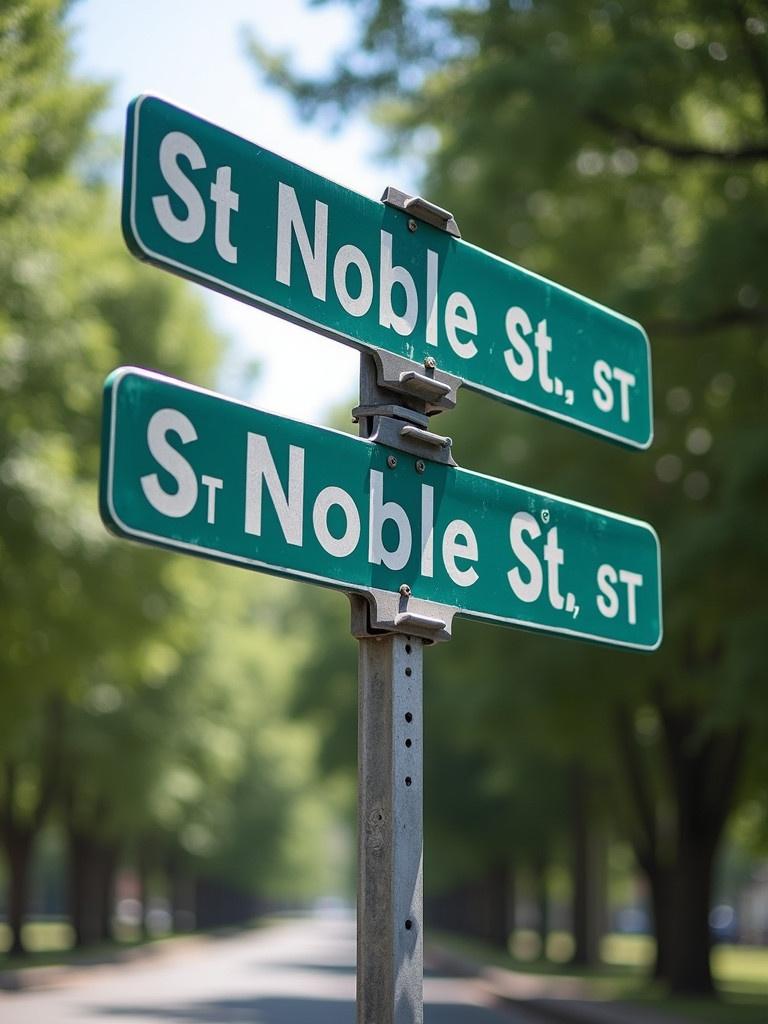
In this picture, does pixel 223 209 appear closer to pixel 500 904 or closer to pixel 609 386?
pixel 609 386

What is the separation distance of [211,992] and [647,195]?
44.6 feet

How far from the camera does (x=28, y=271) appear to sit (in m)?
15.0

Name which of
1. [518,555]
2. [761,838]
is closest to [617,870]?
[761,838]

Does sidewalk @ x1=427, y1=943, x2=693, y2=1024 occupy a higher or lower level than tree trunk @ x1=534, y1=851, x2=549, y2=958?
lower

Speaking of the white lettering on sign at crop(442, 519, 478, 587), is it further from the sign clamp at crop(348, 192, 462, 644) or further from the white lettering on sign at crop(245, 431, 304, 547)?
the white lettering on sign at crop(245, 431, 304, 547)

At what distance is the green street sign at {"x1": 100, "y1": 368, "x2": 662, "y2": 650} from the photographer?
8.76ft

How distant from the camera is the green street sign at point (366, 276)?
2879mm

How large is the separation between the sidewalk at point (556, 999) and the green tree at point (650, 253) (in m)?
2.33

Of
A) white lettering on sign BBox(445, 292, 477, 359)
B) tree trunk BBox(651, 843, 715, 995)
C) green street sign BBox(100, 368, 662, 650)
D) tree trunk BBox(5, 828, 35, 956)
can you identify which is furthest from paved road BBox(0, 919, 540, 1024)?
white lettering on sign BBox(445, 292, 477, 359)

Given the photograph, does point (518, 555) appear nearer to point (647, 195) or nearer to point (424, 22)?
point (424, 22)

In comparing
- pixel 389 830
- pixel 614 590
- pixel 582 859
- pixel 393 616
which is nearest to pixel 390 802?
pixel 389 830

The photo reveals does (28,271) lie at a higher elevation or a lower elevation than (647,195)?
lower

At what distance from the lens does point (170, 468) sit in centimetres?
271

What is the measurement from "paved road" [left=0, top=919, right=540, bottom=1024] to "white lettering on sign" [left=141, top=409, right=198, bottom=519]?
568 inches
